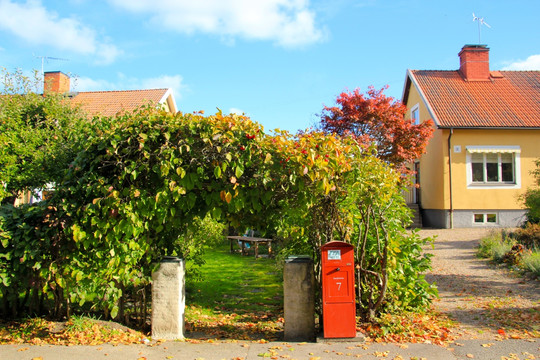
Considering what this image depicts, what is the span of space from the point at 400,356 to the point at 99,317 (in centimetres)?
384

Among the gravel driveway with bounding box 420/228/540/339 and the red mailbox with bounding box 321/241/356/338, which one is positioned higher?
the red mailbox with bounding box 321/241/356/338

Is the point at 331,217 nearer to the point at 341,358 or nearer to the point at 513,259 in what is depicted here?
the point at 341,358

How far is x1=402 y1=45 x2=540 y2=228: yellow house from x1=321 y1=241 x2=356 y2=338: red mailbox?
1401cm

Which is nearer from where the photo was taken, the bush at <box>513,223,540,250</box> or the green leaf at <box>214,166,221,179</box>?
the green leaf at <box>214,166,221,179</box>

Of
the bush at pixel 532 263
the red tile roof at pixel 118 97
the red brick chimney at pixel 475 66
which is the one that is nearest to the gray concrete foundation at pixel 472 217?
the red brick chimney at pixel 475 66

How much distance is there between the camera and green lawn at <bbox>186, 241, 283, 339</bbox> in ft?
20.1

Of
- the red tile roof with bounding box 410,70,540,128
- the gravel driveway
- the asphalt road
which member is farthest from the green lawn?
the red tile roof with bounding box 410,70,540,128

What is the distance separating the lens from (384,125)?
16.8 m

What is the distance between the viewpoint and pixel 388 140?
16578 mm

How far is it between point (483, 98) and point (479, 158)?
3.31m

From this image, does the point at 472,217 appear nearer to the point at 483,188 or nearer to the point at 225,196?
the point at 483,188

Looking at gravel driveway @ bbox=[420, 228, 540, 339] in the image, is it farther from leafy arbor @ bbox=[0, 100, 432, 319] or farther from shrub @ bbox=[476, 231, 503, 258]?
leafy arbor @ bbox=[0, 100, 432, 319]

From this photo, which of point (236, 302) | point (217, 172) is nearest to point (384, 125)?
point (236, 302)

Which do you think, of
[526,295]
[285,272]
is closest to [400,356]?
[285,272]
